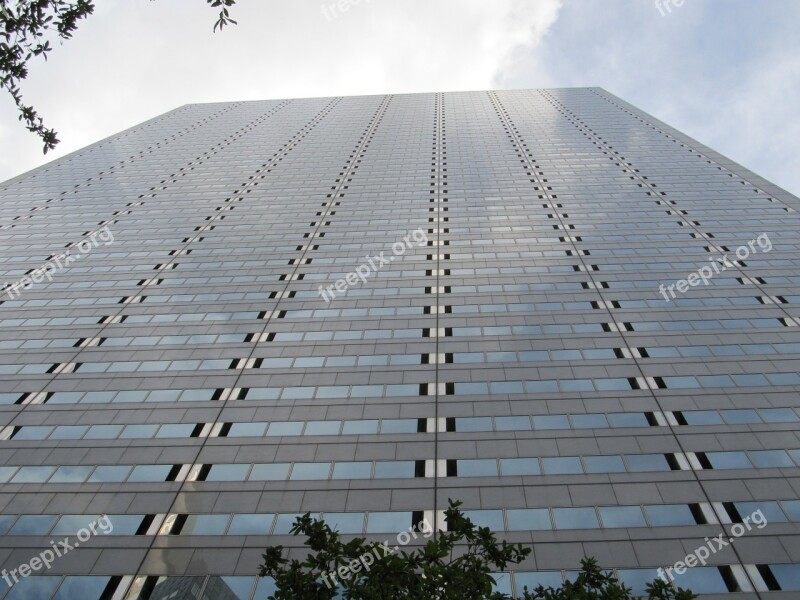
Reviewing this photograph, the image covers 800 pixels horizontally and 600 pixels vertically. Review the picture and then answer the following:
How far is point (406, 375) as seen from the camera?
3025 centimetres

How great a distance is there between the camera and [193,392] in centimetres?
3014

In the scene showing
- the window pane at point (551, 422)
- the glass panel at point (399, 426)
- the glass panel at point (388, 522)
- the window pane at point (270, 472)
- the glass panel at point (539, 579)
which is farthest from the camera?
the glass panel at point (399, 426)

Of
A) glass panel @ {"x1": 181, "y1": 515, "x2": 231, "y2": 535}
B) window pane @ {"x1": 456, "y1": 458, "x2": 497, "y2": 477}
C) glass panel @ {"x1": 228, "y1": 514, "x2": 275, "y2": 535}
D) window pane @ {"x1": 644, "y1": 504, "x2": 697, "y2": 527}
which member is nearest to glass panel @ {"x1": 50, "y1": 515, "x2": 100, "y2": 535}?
glass panel @ {"x1": 181, "y1": 515, "x2": 231, "y2": 535}

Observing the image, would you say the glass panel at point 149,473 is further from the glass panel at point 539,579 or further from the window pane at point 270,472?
the glass panel at point 539,579

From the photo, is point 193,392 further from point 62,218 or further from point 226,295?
point 62,218

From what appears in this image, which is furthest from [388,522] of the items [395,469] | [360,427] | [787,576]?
[787,576]

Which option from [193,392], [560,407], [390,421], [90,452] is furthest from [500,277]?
[90,452]

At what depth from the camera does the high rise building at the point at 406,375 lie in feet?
71.1

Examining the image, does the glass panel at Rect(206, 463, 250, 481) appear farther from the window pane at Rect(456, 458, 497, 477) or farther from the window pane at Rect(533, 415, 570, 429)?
the window pane at Rect(533, 415, 570, 429)

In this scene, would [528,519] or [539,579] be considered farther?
[528,519]

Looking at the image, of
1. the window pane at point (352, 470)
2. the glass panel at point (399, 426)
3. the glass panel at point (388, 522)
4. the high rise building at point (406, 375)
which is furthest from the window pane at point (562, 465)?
the window pane at point (352, 470)

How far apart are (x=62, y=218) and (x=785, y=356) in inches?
2641

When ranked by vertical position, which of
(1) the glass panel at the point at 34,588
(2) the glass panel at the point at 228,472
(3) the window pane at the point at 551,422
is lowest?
(1) the glass panel at the point at 34,588

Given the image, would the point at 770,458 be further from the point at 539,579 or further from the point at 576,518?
the point at 539,579
